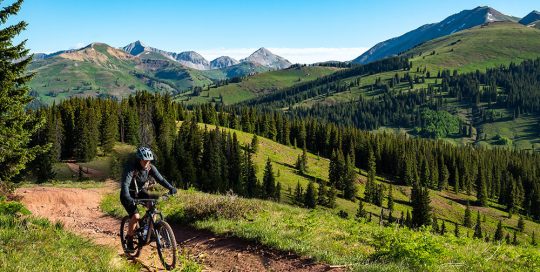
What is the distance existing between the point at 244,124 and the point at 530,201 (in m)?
131

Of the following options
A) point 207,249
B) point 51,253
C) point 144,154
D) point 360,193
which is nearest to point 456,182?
point 360,193

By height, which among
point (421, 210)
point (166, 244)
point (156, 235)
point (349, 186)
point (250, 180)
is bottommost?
point (421, 210)

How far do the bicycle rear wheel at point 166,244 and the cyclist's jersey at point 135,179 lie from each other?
1.18 meters

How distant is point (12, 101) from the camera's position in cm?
2981

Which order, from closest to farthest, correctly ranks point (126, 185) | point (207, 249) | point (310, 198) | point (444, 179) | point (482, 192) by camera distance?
point (126, 185) < point (207, 249) < point (310, 198) < point (482, 192) < point (444, 179)

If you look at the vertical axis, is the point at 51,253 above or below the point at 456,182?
above

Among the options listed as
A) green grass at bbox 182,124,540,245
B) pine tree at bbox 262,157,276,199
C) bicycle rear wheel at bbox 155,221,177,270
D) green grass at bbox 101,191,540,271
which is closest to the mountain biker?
bicycle rear wheel at bbox 155,221,177,270

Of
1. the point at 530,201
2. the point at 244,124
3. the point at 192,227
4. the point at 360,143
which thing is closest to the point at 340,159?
the point at 360,143

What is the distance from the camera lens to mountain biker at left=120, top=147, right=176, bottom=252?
453 inches

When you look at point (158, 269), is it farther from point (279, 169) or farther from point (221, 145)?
point (279, 169)

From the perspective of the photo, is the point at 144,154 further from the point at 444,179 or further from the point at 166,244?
the point at 444,179

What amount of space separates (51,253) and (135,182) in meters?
2.96

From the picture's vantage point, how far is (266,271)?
12039 millimetres

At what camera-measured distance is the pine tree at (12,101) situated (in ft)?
95.2
